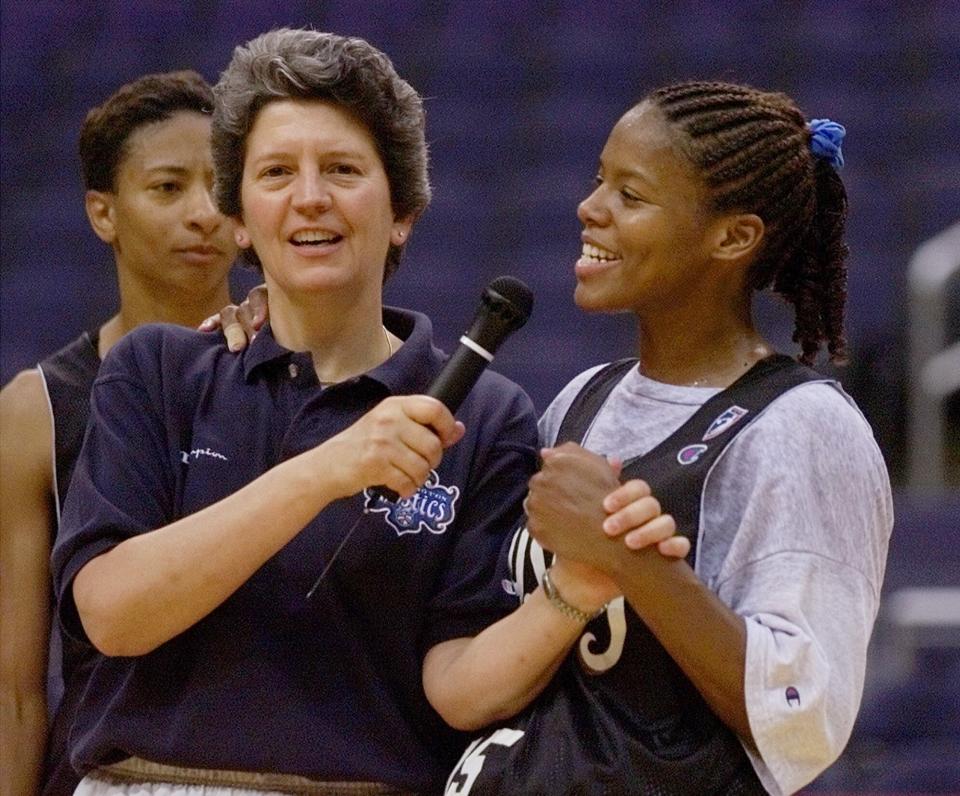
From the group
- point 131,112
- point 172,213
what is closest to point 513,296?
point 172,213

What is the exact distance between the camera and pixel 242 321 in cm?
235

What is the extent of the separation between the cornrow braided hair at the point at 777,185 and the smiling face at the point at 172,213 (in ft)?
3.19

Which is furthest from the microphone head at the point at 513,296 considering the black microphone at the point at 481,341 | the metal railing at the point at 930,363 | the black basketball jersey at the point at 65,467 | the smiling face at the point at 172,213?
the metal railing at the point at 930,363

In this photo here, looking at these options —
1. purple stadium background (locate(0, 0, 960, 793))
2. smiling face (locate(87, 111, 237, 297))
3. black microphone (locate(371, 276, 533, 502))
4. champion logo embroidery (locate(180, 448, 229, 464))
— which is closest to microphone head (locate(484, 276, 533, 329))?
black microphone (locate(371, 276, 533, 502))

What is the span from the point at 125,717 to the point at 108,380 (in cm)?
42

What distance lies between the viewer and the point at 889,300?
7.09 m

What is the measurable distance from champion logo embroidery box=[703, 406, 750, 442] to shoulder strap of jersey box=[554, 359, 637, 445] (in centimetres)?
22

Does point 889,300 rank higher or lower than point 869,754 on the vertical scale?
higher

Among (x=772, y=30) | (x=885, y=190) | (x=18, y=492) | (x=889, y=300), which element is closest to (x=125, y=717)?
(x=18, y=492)

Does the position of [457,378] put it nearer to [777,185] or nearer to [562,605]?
[562,605]

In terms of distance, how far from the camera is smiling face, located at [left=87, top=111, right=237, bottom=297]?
9.66ft

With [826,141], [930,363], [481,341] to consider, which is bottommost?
[930,363]

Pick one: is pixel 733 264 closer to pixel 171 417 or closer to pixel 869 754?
pixel 171 417

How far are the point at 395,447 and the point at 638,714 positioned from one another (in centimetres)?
43
